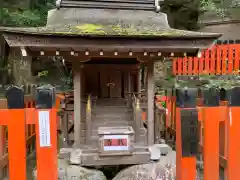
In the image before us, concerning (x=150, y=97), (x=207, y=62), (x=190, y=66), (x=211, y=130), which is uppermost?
(x=207, y=62)

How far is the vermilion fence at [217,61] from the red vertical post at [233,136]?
21.3ft

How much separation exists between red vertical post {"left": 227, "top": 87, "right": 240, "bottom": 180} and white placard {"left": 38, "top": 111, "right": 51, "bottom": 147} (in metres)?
2.69

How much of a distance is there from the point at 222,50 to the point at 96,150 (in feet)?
24.3

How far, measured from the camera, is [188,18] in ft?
50.3

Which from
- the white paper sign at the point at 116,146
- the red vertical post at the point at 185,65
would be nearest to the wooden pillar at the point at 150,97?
the white paper sign at the point at 116,146

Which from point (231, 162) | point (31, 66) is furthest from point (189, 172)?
point (31, 66)

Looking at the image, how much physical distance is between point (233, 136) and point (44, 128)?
9.22ft

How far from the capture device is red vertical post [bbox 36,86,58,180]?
364cm

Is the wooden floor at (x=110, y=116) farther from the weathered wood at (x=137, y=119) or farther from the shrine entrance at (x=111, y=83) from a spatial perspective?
the shrine entrance at (x=111, y=83)

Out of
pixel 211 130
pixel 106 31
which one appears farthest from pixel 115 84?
pixel 211 130

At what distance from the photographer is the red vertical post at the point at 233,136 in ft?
12.5

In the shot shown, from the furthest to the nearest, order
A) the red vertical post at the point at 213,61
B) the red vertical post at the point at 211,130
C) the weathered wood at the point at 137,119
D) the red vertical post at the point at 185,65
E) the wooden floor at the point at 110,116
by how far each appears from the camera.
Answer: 1. the red vertical post at the point at 185,65
2. the red vertical post at the point at 213,61
3. the wooden floor at the point at 110,116
4. the weathered wood at the point at 137,119
5. the red vertical post at the point at 211,130

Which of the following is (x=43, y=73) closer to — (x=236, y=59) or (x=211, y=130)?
(x=236, y=59)

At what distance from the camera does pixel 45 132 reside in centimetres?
366
